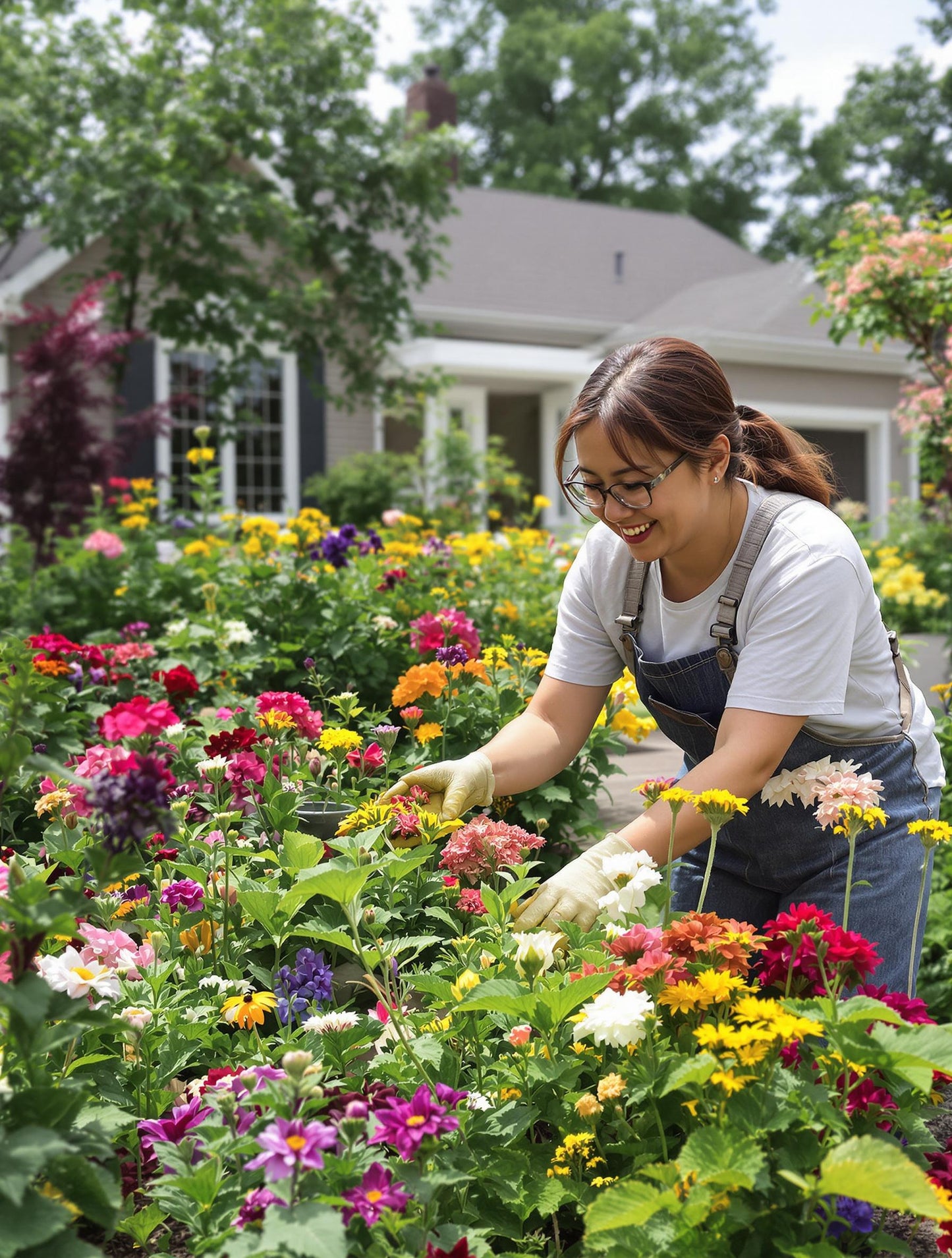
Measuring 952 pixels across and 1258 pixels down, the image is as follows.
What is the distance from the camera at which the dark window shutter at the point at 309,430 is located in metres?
12.2

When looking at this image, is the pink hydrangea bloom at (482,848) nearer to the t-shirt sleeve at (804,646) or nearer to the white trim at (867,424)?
the t-shirt sleeve at (804,646)

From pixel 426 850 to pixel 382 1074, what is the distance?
34 cm

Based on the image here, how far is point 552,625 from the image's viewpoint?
4172 mm

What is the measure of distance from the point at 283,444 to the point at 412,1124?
38.3ft

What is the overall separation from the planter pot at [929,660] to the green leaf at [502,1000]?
4.22 m

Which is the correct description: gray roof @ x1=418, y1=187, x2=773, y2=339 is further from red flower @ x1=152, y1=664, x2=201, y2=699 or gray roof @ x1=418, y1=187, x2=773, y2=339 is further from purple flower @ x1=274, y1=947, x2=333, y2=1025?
purple flower @ x1=274, y1=947, x2=333, y2=1025

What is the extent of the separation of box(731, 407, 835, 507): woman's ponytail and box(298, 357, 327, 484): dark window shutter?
10217 mm

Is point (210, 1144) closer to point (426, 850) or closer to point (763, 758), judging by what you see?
point (426, 850)

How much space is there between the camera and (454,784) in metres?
2.12

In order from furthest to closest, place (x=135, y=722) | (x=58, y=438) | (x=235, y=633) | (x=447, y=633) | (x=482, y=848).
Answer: (x=58, y=438), (x=235, y=633), (x=447, y=633), (x=482, y=848), (x=135, y=722)

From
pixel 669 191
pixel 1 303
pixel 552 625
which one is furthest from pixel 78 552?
pixel 669 191

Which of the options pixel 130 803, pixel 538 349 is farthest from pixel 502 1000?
pixel 538 349

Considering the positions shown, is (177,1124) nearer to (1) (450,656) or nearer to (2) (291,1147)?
(2) (291,1147)

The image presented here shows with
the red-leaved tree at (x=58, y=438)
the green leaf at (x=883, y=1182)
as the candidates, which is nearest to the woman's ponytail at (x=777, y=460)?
the green leaf at (x=883, y=1182)
